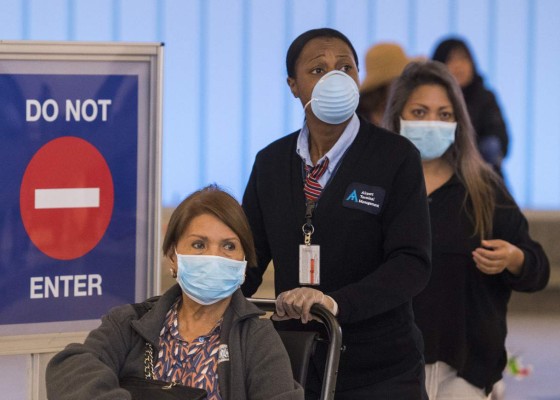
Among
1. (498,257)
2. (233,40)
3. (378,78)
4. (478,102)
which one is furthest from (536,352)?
(498,257)

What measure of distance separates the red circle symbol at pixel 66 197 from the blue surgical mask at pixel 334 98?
81cm

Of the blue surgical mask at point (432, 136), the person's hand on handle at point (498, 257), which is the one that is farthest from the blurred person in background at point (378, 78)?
the person's hand on handle at point (498, 257)

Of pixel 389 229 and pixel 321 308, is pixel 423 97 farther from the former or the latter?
pixel 321 308

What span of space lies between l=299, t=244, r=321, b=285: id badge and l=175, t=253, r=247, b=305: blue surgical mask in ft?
0.96

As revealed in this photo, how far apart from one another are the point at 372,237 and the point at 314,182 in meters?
0.22

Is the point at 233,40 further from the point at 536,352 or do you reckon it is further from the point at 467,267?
the point at 467,267

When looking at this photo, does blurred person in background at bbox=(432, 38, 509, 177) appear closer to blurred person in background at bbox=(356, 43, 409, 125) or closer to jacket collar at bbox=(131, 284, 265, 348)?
blurred person in background at bbox=(356, 43, 409, 125)

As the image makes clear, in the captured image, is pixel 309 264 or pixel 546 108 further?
pixel 546 108

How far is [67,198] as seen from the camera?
3.47m

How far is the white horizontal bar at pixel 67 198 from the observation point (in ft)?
11.3

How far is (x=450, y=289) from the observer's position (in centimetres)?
390

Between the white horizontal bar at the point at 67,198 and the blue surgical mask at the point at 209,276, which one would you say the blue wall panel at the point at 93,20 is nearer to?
the white horizontal bar at the point at 67,198

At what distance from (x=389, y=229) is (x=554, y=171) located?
21.6 feet

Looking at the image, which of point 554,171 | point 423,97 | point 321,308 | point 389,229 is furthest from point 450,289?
point 554,171
